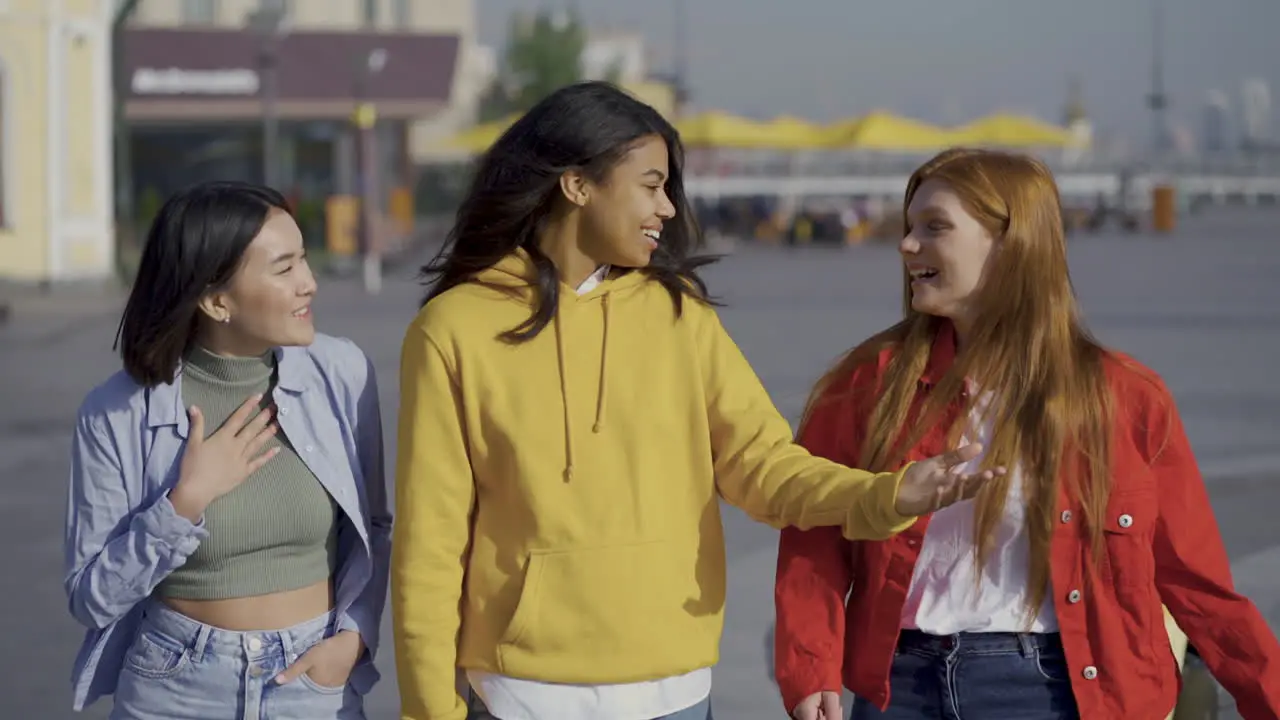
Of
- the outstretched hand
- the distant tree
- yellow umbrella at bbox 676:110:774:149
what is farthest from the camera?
the distant tree

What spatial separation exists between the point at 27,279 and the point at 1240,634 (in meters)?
26.3

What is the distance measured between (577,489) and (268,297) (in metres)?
0.63

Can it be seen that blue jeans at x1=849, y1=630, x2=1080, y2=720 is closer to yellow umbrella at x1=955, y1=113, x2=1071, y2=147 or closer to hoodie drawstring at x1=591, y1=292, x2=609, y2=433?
hoodie drawstring at x1=591, y1=292, x2=609, y2=433

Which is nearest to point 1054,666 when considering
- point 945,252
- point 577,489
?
point 945,252

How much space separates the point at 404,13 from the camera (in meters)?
53.9

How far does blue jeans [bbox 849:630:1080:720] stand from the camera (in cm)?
308

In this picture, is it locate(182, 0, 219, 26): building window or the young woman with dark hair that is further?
locate(182, 0, 219, 26): building window

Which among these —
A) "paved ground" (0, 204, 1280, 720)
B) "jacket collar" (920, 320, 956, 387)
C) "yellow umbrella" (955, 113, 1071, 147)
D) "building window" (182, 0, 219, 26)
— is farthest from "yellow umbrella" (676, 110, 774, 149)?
"jacket collar" (920, 320, 956, 387)

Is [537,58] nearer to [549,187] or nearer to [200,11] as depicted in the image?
[200,11]

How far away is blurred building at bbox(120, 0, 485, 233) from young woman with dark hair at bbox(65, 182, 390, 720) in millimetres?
38619

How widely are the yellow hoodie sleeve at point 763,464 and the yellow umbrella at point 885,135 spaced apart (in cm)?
4119

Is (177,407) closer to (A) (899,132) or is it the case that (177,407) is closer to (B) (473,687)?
(B) (473,687)

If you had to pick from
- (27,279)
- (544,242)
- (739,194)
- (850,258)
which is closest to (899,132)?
(850,258)

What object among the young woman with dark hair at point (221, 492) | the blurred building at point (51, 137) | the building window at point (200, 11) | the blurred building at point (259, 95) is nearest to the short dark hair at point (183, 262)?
the young woman with dark hair at point (221, 492)
